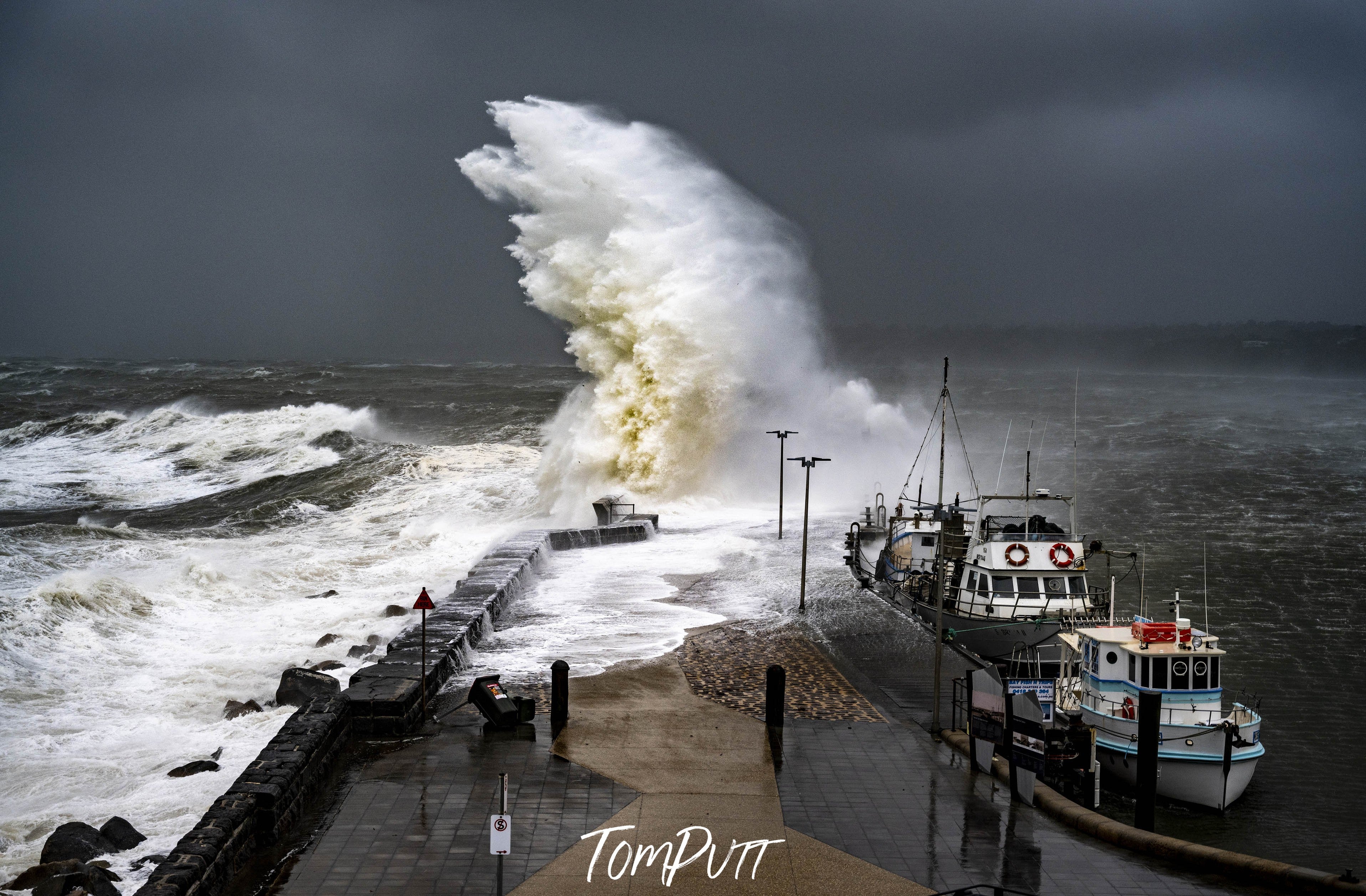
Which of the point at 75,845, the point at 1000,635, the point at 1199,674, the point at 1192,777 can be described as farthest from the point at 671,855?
the point at 1000,635

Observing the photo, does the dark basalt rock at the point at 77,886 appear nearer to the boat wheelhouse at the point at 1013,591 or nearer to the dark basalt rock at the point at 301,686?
the dark basalt rock at the point at 301,686

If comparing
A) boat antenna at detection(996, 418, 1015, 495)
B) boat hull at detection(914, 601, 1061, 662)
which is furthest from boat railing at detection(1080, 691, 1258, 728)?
boat antenna at detection(996, 418, 1015, 495)

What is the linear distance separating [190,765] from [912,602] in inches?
606

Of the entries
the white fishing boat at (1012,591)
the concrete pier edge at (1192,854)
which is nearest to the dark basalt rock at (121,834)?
the concrete pier edge at (1192,854)

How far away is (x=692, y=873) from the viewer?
30.9ft

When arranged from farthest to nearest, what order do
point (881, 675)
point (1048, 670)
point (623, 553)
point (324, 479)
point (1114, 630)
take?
point (324, 479) → point (623, 553) → point (1048, 670) → point (881, 675) → point (1114, 630)

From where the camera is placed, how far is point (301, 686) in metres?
16.1

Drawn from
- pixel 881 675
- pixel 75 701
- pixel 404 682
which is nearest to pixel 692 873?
pixel 404 682

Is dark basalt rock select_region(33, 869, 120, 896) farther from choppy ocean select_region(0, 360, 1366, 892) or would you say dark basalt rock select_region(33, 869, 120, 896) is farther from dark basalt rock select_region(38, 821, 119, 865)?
dark basalt rock select_region(38, 821, 119, 865)

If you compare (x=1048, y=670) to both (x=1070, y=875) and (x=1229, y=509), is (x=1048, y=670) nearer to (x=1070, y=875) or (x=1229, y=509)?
(x=1070, y=875)

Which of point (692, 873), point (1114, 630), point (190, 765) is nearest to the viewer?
point (692, 873)

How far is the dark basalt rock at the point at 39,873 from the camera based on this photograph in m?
10.1

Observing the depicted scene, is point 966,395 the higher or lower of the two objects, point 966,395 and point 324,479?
the higher

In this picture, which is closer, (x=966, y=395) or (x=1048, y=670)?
(x=1048, y=670)
